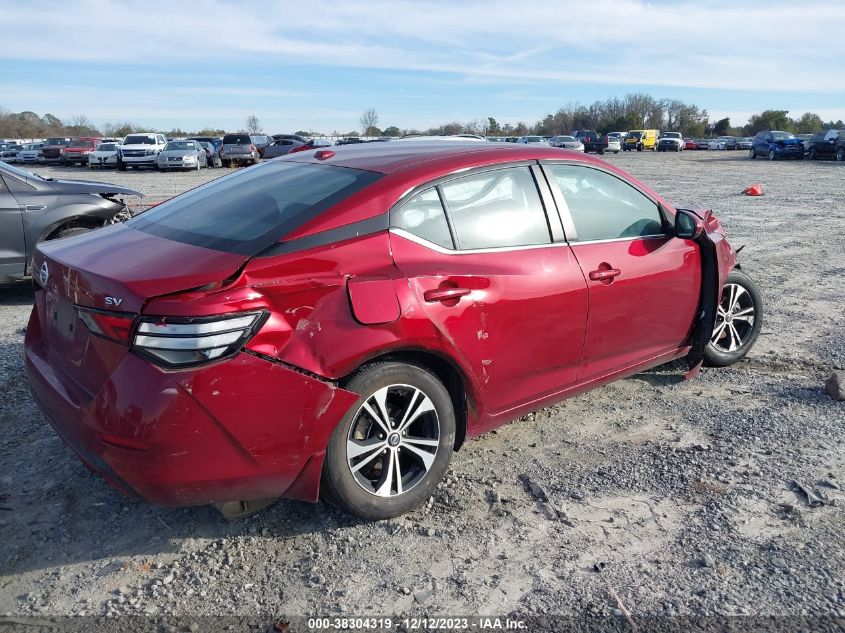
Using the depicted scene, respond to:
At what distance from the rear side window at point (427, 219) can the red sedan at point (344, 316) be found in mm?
A: 10

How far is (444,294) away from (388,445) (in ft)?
2.42

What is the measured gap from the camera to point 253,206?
355cm

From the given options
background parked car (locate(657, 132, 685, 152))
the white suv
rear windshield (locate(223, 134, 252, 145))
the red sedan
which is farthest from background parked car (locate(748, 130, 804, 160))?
the red sedan

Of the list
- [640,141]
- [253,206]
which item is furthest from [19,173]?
[640,141]

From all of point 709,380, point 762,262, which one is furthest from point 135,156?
point 709,380

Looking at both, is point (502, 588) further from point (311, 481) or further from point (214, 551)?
point (214, 551)

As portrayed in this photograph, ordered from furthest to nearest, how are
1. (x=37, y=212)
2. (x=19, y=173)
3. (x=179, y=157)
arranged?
(x=179, y=157) → (x=19, y=173) → (x=37, y=212)

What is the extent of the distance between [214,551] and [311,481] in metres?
0.55

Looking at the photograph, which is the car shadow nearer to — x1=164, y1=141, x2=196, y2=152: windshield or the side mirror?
the side mirror

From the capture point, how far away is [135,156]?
34094 millimetres

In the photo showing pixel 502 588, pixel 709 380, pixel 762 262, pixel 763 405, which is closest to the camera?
pixel 502 588

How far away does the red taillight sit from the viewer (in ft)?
9.14

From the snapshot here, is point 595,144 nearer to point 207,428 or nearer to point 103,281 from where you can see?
point 103,281

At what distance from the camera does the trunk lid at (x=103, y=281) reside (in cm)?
283
